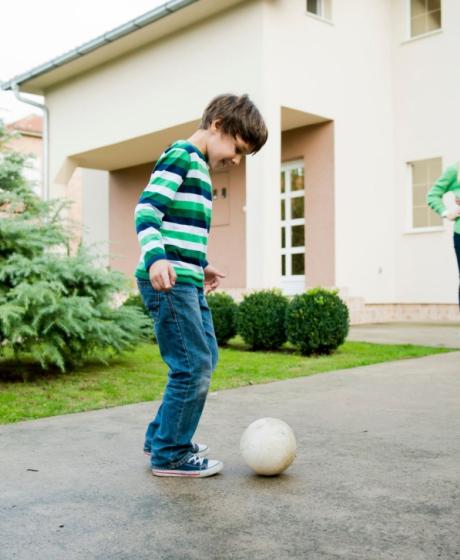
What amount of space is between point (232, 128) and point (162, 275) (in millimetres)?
728

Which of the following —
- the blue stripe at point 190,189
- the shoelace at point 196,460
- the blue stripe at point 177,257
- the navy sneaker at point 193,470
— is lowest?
the navy sneaker at point 193,470

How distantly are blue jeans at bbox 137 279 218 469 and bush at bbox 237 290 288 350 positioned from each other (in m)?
4.88

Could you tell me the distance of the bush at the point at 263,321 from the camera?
25.9ft

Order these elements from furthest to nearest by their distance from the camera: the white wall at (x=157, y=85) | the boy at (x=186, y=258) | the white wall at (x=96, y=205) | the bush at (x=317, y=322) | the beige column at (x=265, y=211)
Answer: the white wall at (x=96, y=205), the white wall at (x=157, y=85), the beige column at (x=265, y=211), the bush at (x=317, y=322), the boy at (x=186, y=258)

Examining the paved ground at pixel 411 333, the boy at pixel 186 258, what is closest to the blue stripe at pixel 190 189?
the boy at pixel 186 258

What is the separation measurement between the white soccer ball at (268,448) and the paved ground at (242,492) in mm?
→ 64

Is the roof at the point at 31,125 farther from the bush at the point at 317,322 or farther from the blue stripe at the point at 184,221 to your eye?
the blue stripe at the point at 184,221

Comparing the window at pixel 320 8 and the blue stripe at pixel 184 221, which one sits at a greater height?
the window at pixel 320 8

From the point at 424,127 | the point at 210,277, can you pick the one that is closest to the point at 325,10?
the point at 424,127

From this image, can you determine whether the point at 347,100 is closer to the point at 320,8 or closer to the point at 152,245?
the point at 320,8

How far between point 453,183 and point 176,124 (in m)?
6.26

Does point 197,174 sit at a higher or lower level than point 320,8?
lower

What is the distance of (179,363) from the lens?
295 centimetres

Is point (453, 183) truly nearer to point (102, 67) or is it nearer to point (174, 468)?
point (174, 468)
